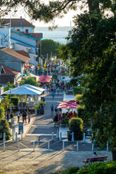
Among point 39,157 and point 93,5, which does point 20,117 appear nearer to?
point 39,157

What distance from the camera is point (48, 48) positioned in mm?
104688

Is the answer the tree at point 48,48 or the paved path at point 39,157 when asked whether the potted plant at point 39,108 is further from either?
the tree at point 48,48

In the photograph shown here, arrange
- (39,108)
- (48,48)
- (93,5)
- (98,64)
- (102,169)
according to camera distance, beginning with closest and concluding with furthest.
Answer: (102,169) < (98,64) < (93,5) < (39,108) < (48,48)

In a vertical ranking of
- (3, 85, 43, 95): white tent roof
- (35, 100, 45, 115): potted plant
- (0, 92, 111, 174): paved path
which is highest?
(3, 85, 43, 95): white tent roof

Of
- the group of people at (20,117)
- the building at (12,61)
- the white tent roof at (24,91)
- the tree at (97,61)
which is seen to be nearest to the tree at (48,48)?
the building at (12,61)

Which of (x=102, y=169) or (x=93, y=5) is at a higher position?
(x=93, y=5)

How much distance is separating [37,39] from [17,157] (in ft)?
244

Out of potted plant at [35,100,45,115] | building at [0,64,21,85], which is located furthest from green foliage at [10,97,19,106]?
building at [0,64,21,85]

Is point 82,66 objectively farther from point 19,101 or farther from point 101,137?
point 19,101

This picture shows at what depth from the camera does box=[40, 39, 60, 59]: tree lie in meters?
103

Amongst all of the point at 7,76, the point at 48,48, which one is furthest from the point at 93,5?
the point at 48,48

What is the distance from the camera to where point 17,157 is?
22094mm

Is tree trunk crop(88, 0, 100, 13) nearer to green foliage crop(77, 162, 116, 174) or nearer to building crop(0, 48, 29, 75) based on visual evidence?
green foliage crop(77, 162, 116, 174)

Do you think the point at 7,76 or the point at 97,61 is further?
the point at 7,76
